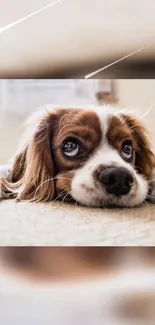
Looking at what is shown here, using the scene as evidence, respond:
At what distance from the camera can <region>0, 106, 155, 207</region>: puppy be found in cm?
127

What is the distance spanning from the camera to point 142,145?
136 centimetres

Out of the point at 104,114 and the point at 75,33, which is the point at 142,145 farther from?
the point at 75,33

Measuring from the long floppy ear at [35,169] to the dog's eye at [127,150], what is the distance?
0.23 m

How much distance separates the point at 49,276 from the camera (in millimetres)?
1310

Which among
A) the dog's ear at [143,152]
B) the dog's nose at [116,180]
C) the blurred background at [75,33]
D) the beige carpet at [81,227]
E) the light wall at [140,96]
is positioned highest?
the blurred background at [75,33]

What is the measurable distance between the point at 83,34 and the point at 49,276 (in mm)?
798

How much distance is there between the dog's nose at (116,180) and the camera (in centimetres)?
125

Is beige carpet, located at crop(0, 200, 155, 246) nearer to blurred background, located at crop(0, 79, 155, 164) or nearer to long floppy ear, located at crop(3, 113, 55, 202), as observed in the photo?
long floppy ear, located at crop(3, 113, 55, 202)

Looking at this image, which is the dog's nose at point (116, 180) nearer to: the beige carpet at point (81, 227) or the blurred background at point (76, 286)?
the beige carpet at point (81, 227)

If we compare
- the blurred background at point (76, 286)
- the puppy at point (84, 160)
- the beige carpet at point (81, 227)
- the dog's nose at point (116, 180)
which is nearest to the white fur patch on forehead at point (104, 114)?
the puppy at point (84, 160)

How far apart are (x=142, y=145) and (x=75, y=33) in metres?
0.44

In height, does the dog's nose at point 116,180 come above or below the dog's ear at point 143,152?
below

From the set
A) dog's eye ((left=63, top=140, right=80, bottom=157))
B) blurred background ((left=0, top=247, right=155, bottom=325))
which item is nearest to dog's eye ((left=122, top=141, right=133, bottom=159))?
dog's eye ((left=63, top=140, right=80, bottom=157))

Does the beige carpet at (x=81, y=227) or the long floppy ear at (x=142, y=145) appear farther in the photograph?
the long floppy ear at (x=142, y=145)
